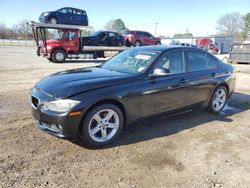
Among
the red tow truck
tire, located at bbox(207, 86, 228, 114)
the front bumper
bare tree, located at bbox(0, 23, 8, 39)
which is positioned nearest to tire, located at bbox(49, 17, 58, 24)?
the red tow truck

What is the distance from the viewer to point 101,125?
13.0ft

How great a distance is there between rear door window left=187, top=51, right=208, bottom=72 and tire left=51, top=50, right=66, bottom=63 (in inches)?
526

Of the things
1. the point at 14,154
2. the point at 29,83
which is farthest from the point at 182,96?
the point at 29,83

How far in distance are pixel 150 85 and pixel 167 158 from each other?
4.26ft

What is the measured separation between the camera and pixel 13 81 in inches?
368

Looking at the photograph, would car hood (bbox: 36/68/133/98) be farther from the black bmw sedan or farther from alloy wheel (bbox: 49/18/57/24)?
alloy wheel (bbox: 49/18/57/24)

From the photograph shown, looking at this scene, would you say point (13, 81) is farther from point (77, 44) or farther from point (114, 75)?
point (77, 44)

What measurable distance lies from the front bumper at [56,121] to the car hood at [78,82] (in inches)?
7.0

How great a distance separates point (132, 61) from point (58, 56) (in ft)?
44.2

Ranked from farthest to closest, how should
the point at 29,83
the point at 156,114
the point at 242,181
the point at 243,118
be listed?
1. the point at 29,83
2. the point at 243,118
3. the point at 156,114
4. the point at 242,181

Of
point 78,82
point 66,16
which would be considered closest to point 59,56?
point 66,16

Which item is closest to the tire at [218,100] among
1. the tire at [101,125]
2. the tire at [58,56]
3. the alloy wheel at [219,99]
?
the alloy wheel at [219,99]

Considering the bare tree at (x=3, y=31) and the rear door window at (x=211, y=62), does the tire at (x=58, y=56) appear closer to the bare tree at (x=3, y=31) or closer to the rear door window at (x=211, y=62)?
the rear door window at (x=211, y=62)

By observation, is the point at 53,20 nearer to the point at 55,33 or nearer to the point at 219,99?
the point at 55,33
